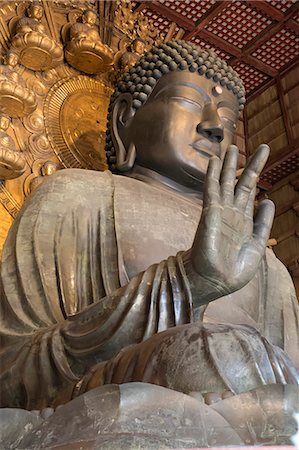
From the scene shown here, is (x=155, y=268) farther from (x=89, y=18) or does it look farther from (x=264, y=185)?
(x=264, y=185)

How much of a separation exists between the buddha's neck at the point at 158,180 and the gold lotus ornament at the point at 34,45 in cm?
74

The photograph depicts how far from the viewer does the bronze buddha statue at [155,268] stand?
1.71 meters

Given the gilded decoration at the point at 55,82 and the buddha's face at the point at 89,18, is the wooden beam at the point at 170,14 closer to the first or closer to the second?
the gilded decoration at the point at 55,82

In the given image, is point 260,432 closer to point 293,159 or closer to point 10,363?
point 10,363

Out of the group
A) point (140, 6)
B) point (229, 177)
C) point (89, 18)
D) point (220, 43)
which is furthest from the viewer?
point (220, 43)

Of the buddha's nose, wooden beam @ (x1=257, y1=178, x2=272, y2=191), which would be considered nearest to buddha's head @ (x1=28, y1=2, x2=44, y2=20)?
the buddha's nose

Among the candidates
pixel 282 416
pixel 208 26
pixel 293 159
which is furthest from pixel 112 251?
pixel 293 159

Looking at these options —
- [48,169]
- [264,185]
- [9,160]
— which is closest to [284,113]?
[264,185]

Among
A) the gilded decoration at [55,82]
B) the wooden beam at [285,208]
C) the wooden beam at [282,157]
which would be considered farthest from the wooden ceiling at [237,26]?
the wooden beam at [285,208]

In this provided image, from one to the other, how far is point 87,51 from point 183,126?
0.85m

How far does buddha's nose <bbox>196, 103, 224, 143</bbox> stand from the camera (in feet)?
9.73

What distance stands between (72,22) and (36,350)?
208cm

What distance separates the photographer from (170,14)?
15.1 ft

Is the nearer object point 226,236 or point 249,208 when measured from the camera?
point 226,236
